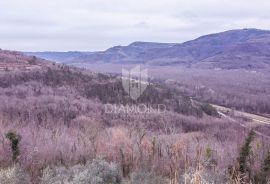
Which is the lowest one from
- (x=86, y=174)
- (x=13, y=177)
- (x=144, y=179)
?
(x=144, y=179)

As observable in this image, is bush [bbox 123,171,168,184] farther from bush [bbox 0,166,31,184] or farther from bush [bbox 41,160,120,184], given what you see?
bush [bbox 0,166,31,184]

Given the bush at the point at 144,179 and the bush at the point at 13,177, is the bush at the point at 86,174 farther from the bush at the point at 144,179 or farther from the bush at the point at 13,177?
the bush at the point at 144,179

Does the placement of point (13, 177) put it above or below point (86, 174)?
above

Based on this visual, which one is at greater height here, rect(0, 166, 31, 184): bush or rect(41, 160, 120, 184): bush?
rect(0, 166, 31, 184): bush

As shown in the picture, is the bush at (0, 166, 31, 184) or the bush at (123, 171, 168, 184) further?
the bush at (123, 171, 168, 184)

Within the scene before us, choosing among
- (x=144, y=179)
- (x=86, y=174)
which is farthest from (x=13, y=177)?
(x=144, y=179)

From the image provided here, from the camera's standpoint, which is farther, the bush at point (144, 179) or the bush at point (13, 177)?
the bush at point (144, 179)

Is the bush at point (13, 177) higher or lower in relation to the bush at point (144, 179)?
higher

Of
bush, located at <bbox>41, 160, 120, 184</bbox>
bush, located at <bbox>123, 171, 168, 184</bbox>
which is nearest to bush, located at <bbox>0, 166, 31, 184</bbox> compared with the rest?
bush, located at <bbox>41, 160, 120, 184</bbox>

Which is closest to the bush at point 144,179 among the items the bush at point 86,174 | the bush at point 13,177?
the bush at point 86,174

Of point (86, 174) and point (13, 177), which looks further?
point (86, 174)

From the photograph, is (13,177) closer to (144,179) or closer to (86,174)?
(86,174)

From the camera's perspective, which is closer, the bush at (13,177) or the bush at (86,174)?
the bush at (13,177)

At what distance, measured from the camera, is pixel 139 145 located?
12.1 metres
